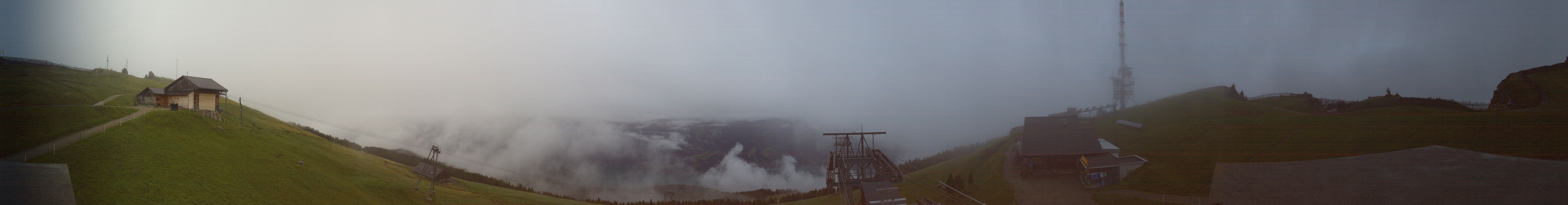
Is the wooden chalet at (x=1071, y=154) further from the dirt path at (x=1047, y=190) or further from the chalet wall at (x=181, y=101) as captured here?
the chalet wall at (x=181, y=101)

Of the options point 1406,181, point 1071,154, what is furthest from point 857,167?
point 1406,181

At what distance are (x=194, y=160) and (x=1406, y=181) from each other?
115 ft

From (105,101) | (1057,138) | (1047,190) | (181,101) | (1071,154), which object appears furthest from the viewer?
(1057,138)

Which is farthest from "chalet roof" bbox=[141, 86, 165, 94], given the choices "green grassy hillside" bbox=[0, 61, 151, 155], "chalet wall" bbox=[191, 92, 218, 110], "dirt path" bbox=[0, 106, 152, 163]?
"dirt path" bbox=[0, 106, 152, 163]

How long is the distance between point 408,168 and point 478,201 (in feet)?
18.8

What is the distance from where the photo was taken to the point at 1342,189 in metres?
13.1

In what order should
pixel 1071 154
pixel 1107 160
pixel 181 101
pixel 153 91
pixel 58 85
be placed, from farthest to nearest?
pixel 1071 154
pixel 1107 160
pixel 181 101
pixel 153 91
pixel 58 85

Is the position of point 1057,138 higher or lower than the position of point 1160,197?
higher

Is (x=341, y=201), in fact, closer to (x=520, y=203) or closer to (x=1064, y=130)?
→ (x=520, y=203)

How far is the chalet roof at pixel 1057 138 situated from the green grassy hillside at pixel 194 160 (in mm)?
22947

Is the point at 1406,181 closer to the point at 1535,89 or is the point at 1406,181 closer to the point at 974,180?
the point at 1535,89

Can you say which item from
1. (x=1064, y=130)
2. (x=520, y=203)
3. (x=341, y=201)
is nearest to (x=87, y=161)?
(x=341, y=201)

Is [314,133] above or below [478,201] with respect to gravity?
above

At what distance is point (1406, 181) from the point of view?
12.7 meters
